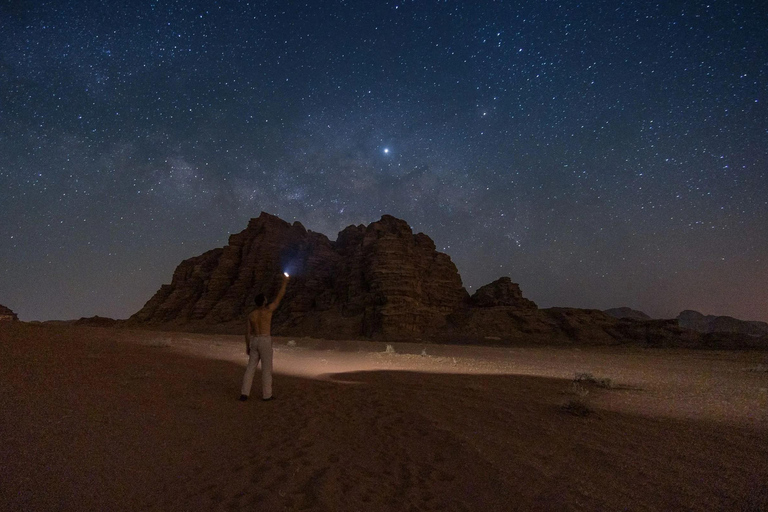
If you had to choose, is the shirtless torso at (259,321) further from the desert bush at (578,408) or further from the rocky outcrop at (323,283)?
the rocky outcrop at (323,283)

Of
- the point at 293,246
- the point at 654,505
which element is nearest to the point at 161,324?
the point at 293,246

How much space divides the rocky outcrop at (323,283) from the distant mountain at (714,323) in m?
111

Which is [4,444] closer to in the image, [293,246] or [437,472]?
[437,472]

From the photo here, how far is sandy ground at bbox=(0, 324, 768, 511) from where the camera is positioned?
3182 mm

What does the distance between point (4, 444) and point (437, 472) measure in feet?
15.4

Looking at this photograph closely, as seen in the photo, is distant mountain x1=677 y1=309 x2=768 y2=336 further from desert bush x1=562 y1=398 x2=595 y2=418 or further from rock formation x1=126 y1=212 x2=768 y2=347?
desert bush x1=562 y1=398 x2=595 y2=418

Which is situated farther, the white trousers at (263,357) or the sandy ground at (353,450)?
the white trousers at (263,357)

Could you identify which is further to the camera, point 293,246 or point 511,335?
point 293,246

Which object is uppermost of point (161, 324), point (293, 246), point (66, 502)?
point (293, 246)

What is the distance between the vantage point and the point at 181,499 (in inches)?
124

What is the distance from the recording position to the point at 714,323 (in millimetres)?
133375

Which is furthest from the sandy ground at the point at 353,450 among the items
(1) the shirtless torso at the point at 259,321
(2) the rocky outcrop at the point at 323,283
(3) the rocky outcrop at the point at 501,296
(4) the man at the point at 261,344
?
(3) the rocky outcrop at the point at 501,296

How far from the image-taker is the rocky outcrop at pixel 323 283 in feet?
194

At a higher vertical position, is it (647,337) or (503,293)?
(503,293)
